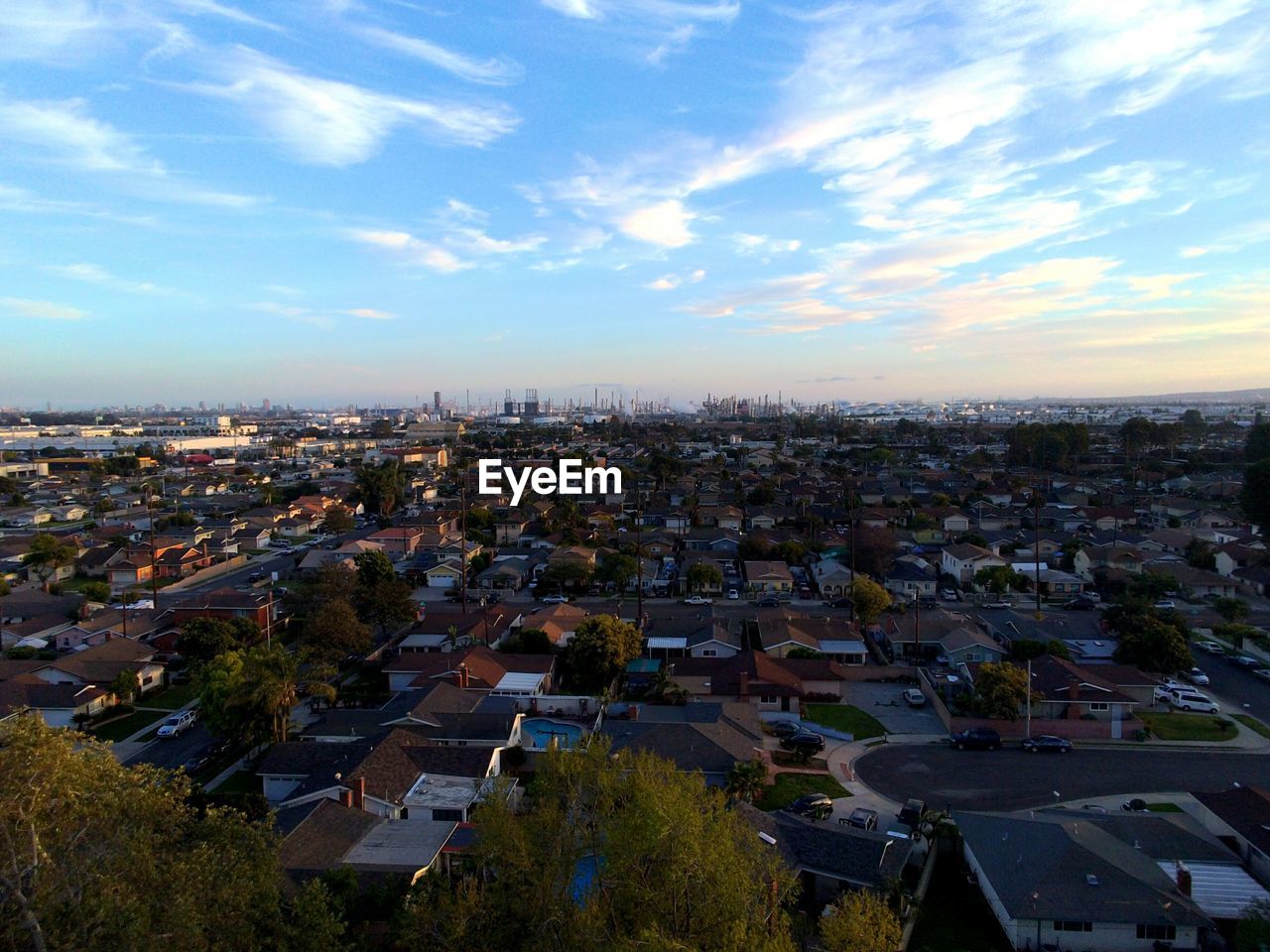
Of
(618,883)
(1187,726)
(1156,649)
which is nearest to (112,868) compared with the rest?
(618,883)

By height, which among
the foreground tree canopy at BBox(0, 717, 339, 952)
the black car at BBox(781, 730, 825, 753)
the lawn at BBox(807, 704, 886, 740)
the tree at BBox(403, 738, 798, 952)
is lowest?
the lawn at BBox(807, 704, 886, 740)

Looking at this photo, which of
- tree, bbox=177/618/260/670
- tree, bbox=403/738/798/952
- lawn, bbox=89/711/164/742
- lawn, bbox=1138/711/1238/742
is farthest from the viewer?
tree, bbox=177/618/260/670

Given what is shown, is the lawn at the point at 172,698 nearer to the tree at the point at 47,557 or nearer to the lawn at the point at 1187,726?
the tree at the point at 47,557

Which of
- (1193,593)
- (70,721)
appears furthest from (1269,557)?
(70,721)

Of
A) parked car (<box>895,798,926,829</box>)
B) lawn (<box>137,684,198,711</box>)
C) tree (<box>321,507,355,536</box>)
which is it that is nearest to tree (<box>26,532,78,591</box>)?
tree (<box>321,507,355,536</box>)

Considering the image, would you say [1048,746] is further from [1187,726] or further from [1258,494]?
[1258,494]

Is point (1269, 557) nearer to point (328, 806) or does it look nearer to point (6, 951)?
point (328, 806)

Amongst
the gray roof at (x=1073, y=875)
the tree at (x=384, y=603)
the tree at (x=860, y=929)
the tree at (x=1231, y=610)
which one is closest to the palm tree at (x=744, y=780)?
the gray roof at (x=1073, y=875)

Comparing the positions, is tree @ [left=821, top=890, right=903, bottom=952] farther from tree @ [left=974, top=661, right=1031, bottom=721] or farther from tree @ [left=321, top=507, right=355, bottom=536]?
tree @ [left=321, top=507, right=355, bottom=536]
